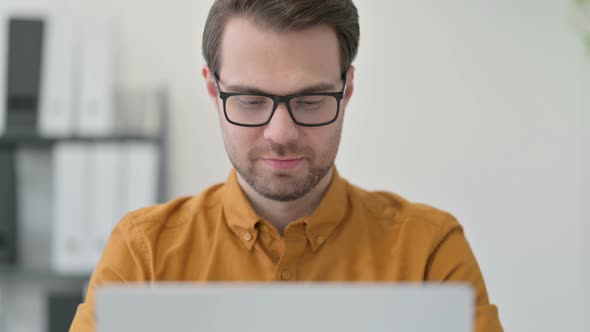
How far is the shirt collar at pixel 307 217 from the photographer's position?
Answer: 1283mm

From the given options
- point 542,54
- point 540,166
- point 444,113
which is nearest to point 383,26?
point 444,113

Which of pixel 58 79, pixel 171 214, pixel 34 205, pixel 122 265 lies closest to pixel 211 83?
pixel 171 214

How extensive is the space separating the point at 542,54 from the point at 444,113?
43 centimetres

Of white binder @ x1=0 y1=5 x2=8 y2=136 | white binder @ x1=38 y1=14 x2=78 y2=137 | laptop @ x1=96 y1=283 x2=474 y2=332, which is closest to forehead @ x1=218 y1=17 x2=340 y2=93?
laptop @ x1=96 y1=283 x2=474 y2=332

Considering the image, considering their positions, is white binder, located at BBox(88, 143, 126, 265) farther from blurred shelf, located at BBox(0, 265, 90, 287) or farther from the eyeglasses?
the eyeglasses

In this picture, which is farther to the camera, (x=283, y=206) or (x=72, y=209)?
(x=72, y=209)

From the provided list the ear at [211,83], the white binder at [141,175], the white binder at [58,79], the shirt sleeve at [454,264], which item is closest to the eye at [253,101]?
the ear at [211,83]

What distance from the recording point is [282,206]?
130cm

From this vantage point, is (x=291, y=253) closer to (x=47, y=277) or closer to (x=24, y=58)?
(x=47, y=277)

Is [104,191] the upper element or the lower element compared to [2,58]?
lower

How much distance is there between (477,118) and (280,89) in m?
1.72

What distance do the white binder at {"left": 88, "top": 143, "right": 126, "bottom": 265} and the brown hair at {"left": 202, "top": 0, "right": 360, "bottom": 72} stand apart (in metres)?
1.18

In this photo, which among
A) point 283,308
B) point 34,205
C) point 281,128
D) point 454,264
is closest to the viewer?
point 283,308

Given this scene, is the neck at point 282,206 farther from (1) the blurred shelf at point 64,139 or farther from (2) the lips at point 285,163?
(1) the blurred shelf at point 64,139
